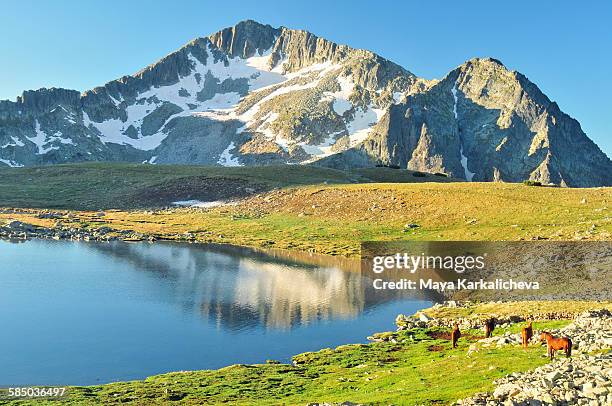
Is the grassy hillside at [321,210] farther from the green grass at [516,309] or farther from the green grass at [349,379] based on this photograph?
the green grass at [349,379]

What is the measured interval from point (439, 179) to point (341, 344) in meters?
154

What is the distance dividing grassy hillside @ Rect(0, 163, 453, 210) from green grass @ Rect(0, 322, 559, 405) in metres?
107

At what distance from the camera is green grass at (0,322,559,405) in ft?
85.6

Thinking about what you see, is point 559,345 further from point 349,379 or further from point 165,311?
point 165,311

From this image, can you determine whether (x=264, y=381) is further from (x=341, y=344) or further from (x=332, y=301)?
(x=332, y=301)

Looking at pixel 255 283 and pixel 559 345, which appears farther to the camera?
pixel 255 283

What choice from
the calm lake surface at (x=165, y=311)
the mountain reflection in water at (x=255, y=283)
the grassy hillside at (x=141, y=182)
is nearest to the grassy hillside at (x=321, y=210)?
the grassy hillside at (x=141, y=182)

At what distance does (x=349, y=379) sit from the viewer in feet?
106

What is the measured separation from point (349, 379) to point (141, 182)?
14424cm

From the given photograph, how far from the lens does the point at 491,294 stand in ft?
202

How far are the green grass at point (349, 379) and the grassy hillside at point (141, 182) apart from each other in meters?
107

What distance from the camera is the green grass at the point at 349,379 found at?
Answer: 85.6 feet

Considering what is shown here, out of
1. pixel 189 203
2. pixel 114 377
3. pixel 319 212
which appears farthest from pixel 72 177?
pixel 114 377

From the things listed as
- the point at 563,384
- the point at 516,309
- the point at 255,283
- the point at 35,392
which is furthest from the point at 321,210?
the point at 563,384
